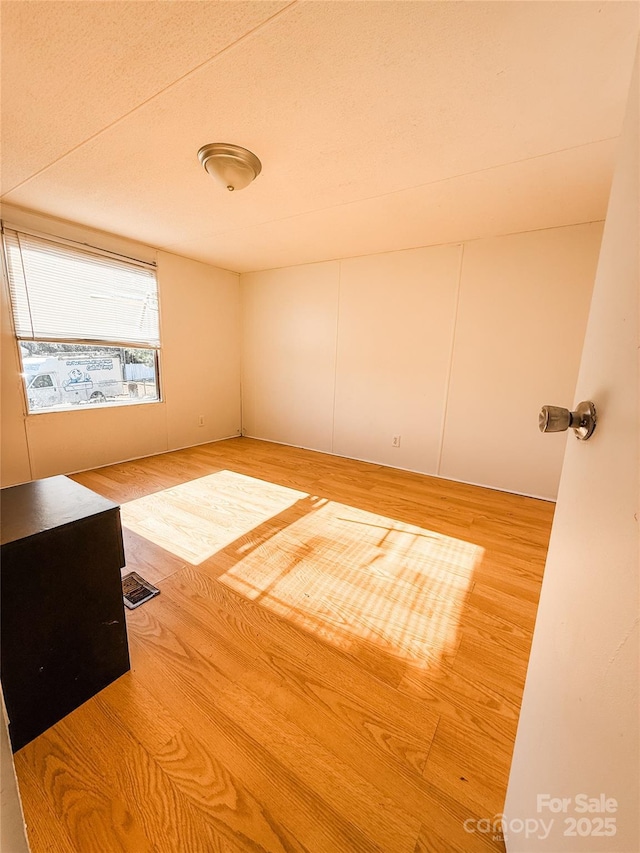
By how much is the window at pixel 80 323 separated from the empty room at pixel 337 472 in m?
0.03

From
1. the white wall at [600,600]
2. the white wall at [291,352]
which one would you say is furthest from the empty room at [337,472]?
the white wall at [291,352]

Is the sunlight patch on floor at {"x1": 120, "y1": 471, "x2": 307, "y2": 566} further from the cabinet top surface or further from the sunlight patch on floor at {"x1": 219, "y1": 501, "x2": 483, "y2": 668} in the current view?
the cabinet top surface

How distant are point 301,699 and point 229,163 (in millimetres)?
2528

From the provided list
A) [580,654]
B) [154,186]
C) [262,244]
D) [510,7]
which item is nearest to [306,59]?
[510,7]

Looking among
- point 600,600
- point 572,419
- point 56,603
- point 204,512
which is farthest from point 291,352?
point 600,600

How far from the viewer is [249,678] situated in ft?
4.04

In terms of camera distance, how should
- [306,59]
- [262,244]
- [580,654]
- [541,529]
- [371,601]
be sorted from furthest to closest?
[262,244]
[541,529]
[371,601]
[306,59]
[580,654]

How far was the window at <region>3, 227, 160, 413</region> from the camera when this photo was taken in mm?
2699

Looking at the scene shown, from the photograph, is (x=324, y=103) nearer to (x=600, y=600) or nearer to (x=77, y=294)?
(x=600, y=600)

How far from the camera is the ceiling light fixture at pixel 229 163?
1.72 m

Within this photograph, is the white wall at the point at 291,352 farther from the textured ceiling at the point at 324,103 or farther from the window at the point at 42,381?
the window at the point at 42,381

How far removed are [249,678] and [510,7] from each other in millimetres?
2430

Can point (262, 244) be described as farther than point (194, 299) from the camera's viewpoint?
No

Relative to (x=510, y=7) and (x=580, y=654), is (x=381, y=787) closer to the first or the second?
(x=580, y=654)
